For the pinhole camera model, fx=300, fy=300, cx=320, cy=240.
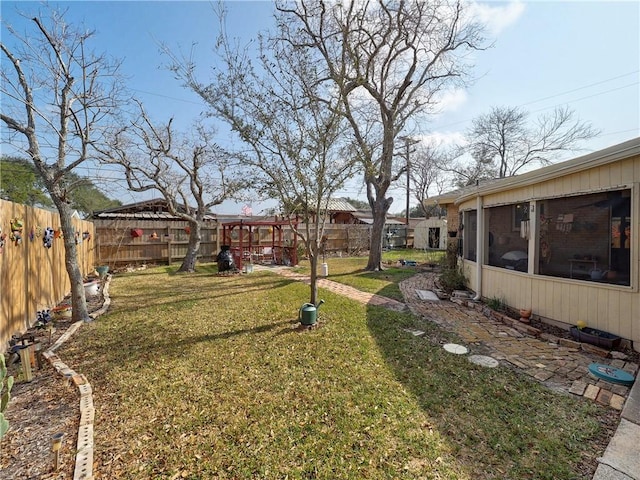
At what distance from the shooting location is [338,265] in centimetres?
1338

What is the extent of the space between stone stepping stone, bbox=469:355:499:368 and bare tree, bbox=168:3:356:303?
3.11 m

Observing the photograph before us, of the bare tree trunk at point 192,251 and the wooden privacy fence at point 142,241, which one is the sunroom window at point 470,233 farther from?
the wooden privacy fence at point 142,241

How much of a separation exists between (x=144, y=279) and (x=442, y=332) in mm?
8979

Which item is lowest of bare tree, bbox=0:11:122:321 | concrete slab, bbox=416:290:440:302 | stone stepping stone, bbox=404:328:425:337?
stone stepping stone, bbox=404:328:425:337

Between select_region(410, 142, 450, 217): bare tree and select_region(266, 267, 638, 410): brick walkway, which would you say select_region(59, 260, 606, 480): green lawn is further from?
select_region(410, 142, 450, 217): bare tree

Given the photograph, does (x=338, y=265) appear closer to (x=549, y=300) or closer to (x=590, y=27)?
(x=549, y=300)

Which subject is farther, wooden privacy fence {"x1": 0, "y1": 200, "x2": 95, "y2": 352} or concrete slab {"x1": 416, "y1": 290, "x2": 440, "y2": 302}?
concrete slab {"x1": 416, "y1": 290, "x2": 440, "y2": 302}

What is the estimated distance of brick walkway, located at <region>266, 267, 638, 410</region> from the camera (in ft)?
10.8

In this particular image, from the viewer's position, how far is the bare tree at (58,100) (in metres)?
4.51

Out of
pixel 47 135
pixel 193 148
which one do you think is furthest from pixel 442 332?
pixel 193 148

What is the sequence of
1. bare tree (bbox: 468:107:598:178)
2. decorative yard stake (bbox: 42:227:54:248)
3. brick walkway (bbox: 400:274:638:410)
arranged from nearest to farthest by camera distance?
brick walkway (bbox: 400:274:638:410), decorative yard stake (bbox: 42:227:54:248), bare tree (bbox: 468:107:598:178)

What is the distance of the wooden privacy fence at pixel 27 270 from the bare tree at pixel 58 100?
0.57m

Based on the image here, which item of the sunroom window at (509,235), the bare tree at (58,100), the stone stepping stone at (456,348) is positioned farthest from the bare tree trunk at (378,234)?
the bare tree at (58,100)

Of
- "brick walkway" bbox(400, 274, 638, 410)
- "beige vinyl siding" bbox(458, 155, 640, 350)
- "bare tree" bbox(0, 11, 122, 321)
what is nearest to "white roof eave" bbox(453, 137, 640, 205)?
"beige vinyl siding" bbox(458, 155, 640, 350)
